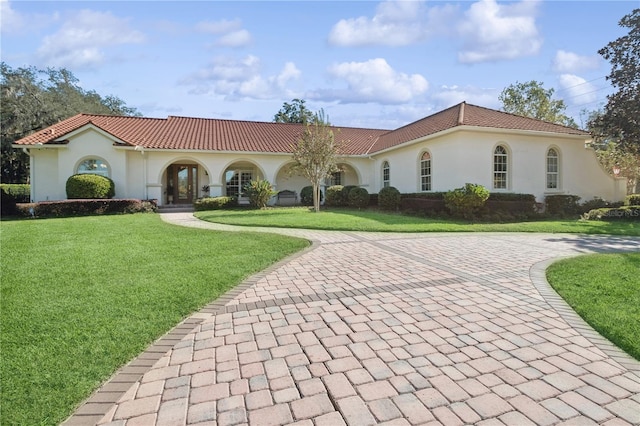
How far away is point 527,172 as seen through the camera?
1734 centimetres

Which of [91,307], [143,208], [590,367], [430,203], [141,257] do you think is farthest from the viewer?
[143,208]

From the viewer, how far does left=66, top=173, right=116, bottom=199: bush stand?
1778 centimetres

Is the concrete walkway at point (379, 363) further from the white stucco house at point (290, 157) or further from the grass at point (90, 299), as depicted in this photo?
the white stucco house at point (290, 157)

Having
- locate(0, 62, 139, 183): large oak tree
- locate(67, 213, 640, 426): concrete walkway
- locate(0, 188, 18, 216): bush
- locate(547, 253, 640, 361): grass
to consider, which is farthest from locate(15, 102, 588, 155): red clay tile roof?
locate(67, 213, 640, 426): concrete walkway

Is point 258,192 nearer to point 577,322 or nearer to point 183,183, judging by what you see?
point 183,183

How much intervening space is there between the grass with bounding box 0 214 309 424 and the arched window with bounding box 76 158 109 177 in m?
11.6

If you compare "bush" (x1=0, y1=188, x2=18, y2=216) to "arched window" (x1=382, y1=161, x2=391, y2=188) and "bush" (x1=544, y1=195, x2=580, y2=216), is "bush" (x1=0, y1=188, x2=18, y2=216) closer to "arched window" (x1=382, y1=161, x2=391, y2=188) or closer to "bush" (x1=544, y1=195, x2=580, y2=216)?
"arched window" (x1=382, y1=161, x2=391, y2=188)

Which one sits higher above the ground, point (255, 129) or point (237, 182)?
point (255, 129)

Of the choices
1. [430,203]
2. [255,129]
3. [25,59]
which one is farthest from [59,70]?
[430,203]

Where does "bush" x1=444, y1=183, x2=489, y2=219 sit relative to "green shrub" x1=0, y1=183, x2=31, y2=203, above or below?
below

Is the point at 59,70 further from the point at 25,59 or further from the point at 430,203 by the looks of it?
the point at 430,203

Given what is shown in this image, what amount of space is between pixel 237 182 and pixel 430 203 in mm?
13709

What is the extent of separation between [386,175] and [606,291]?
62.2 feet

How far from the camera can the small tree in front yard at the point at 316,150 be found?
17.7 metres
